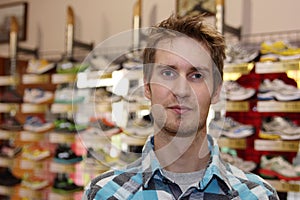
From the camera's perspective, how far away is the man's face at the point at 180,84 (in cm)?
73

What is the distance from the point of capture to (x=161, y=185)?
34.4 inches

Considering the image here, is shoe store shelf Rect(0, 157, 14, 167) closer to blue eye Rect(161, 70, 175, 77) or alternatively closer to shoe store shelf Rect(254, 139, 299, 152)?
shoe store shelf Rect(254, 139, 299, 152)

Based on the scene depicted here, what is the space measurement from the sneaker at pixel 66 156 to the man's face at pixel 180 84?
9.09 feet

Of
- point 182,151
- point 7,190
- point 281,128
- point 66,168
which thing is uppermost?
point 182,151

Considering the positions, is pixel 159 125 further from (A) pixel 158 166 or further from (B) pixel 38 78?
(B) pixel 38 78

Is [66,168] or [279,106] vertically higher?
[279,106]

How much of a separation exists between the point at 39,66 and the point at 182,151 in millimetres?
3201

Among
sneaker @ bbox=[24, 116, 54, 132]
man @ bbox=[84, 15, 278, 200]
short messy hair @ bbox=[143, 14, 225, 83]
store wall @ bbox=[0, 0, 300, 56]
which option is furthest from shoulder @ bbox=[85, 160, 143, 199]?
sneaker @ bbox=[24, 116, 54, 132]

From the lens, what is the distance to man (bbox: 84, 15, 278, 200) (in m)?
0.74

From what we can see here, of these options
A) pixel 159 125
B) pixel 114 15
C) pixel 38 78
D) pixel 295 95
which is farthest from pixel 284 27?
pixel 159 125

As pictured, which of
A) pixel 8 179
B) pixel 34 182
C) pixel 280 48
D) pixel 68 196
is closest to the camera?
pixel 280 48

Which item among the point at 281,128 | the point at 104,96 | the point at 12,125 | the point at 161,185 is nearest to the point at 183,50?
the point at 104,96

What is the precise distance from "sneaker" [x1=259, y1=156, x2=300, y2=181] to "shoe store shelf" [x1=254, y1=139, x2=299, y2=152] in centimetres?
8

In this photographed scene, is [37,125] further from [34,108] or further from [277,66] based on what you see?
[277,66]
